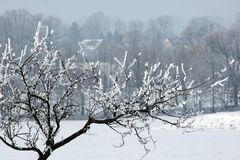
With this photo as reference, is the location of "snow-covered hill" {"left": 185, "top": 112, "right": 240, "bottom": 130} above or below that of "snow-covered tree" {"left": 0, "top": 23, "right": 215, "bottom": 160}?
below

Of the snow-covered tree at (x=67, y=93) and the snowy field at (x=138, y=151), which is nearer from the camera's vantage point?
the snow-covered tree at (x=67, y=93)

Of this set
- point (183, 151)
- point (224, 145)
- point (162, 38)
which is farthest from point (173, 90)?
point (162, 38)

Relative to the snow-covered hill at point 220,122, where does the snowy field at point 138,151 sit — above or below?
above

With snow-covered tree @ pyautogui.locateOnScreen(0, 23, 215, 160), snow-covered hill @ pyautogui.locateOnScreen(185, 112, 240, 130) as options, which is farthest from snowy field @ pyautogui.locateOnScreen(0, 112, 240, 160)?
snow-covered hill @ pyautogui.locateOnScreen(185, 112, 240, 130)

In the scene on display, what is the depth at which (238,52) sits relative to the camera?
215 ft

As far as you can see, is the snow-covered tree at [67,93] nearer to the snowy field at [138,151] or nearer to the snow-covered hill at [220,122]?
the snowy field at [138,151]

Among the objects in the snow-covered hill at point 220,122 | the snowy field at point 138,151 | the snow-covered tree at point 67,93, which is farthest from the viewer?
the snow-covered hill at point 220,122

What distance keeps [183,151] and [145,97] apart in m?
11.3

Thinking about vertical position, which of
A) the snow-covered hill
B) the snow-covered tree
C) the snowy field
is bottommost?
the snow-covered hill

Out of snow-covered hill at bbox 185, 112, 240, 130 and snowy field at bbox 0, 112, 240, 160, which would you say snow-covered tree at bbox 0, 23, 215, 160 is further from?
snow-covered hill at bbox 185, 112, 240, 130

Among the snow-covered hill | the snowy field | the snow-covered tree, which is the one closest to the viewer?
the snow-covered tree

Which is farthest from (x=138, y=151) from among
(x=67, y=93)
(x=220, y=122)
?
(x=220, y=122)

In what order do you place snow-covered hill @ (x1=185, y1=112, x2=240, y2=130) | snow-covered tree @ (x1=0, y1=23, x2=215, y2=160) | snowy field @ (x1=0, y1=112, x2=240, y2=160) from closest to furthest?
snow-covered tree @ (x1=0, y1=23, x2=215, y2=160), snowy field @ (x1=0, y1=112, x2=240, y2=160), snow-covered hill @ (x1=185, y1=112, x2=240, y2=130)

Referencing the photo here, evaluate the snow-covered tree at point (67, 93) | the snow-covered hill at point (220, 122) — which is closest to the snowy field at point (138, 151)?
the snow-covered tree at point (67, 93)
